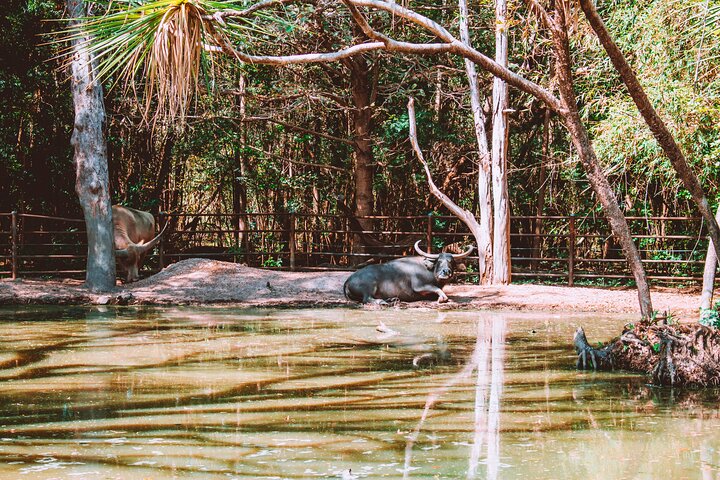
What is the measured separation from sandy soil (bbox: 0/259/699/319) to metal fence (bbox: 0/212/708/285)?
169 cm

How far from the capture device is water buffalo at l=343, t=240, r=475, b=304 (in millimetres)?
11766

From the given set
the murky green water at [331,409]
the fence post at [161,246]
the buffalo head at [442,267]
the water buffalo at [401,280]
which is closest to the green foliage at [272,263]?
the fence post at [161,246]

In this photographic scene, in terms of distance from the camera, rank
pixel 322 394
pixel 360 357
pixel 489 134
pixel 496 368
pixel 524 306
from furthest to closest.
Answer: pixel 489 134 < pixel 524 306 < pixel 360 357 < pixel 496 368 < pixel 322 394

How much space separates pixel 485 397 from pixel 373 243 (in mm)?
9800

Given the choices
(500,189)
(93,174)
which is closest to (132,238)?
(93,174)

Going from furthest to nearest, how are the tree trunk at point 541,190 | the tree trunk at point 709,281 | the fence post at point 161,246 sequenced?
the tree trunk at point 541,190 < the fence post at point 161,246 < the tree trunk at point 709,281

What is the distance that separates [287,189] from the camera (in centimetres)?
1780

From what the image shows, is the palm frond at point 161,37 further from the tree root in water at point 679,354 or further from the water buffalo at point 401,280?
the water buffalo at point 401,280

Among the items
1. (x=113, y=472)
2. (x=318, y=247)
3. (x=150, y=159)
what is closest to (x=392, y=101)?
(x=318, y=247)

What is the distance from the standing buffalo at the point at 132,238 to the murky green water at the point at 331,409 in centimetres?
482

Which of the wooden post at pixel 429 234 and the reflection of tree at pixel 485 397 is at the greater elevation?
the wooden post at pixel 429 234

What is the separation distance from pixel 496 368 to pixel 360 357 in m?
1.08

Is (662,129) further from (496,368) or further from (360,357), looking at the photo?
(360,357)

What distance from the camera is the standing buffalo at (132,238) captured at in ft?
44.2
